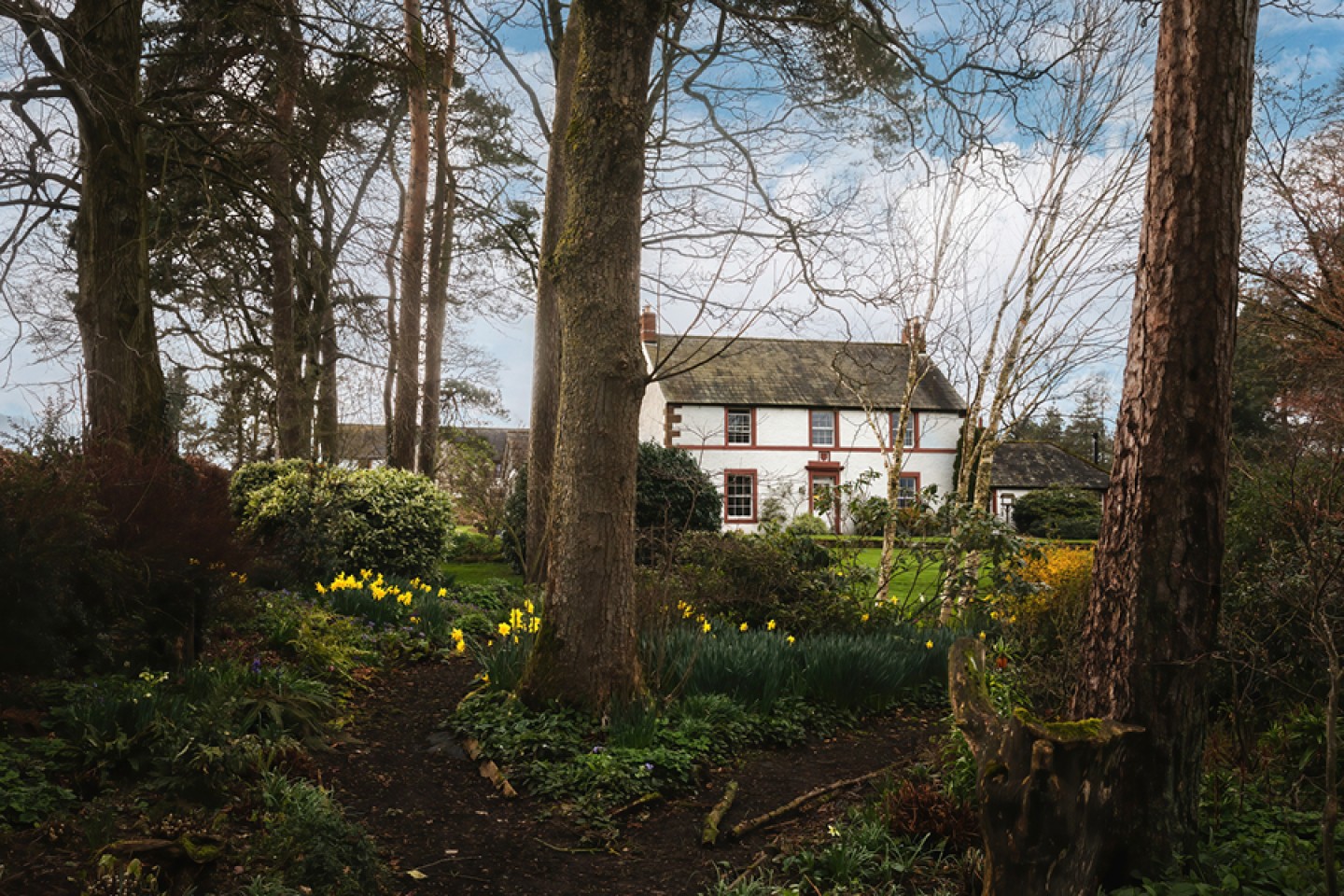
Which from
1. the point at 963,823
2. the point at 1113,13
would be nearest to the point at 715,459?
the point at 1113,13

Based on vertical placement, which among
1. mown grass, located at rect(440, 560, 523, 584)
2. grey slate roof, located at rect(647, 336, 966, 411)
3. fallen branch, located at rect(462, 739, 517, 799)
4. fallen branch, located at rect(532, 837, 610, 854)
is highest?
grey slate roof, located at rect(647, 336, 966, 411)

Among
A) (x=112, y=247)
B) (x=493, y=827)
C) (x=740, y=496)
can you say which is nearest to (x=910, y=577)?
(x=493, y=827)

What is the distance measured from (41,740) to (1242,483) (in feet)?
24.0

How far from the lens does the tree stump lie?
129 inches

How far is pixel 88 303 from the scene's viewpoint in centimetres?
774

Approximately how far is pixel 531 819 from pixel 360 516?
25.3ft

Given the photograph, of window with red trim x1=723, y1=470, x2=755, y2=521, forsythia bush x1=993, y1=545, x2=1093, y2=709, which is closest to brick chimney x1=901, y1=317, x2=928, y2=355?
forsythia bush x1=993, y1=545, x2=1093, y2=709

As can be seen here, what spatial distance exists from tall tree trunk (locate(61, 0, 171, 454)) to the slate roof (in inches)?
1178

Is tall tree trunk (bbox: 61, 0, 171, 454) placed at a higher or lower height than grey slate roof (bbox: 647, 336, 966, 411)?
lower

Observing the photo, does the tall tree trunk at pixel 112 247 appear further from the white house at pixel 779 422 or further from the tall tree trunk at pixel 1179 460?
the white house at pixel 779 422

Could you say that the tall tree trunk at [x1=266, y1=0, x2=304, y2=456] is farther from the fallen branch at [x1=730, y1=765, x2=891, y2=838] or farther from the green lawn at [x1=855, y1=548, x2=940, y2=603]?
the fallen branch at [x1=730, y1=765, x2=891, y2=838]

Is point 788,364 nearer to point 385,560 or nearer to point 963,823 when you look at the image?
point 385,560

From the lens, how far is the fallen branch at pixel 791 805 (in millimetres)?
4508

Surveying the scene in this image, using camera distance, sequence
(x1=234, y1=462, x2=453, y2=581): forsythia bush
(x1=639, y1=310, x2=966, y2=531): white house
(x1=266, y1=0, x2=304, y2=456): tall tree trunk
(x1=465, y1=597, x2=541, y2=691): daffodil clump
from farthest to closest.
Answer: (x1=639, y1=310, x2=966, y2=531): white house
(x1=266, y1=0, x2=304, y2=456): tall tree trunk
(x1=234, y1=462, x2=453, y2=581): forsythia bush
(x1=465, y1=597, x2=541, y2=691): daffodil clump
